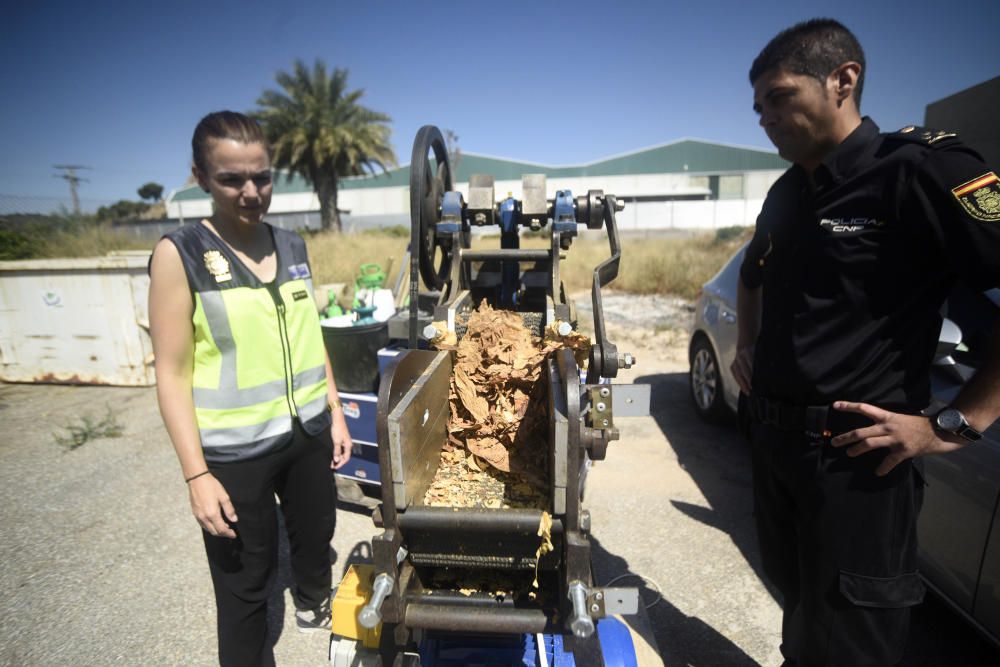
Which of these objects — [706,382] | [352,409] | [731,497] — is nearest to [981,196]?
[731,497]

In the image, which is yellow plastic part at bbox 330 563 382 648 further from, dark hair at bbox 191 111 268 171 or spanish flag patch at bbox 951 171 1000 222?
spanish flag patch at bbox 951 171 1000 222

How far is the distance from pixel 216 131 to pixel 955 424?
256 centimetres

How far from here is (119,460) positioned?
15.2 ft

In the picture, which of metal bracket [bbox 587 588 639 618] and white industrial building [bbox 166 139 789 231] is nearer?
metal bracket [bbox 587 588 639 618]

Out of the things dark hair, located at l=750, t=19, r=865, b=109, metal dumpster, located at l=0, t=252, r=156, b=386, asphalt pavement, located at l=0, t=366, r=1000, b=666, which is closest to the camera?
dark hair, located at l=750, t=19, r=865, b=109

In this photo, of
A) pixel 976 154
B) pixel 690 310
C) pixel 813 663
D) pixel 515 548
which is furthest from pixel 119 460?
pixel 690 310

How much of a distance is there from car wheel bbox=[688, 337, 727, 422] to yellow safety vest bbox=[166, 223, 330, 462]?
13.0 feet

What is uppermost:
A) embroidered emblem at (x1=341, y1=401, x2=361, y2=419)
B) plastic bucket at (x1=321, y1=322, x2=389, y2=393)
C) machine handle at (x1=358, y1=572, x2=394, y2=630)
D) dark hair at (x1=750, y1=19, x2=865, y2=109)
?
dark hair at (x1=750, y1=19, x2=865, y2=109)

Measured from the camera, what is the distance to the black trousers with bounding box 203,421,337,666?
72.7 inches

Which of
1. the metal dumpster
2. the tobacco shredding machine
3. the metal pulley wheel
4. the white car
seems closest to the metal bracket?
the tobacco shredding machine

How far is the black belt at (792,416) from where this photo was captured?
162 cm

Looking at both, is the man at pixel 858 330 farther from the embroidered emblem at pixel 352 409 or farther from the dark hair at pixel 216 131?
the embroidered emblem at pixel 352 409

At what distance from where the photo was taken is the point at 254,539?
189 centimetres

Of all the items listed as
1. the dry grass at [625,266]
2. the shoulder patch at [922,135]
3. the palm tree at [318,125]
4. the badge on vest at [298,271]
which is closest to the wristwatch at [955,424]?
the shoulder patch at [922,135]
